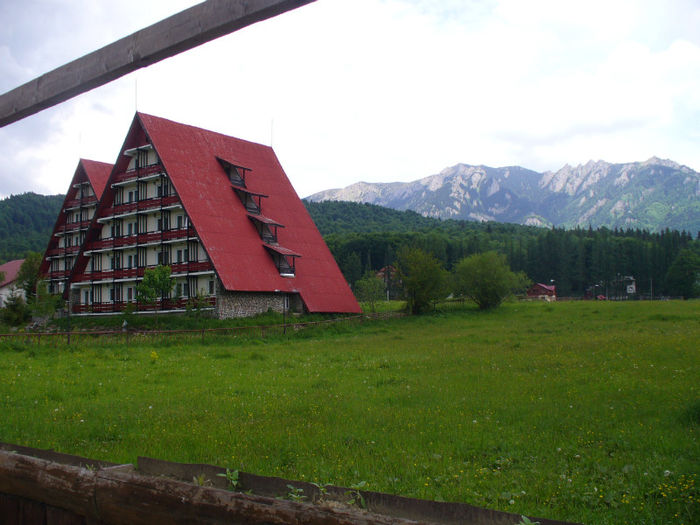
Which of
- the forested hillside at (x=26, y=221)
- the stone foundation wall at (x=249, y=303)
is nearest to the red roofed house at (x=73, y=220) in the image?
the stone foundation wall at (x=249, y=303)

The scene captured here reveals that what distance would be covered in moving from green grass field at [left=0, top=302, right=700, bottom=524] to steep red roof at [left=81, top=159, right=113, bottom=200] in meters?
41.9

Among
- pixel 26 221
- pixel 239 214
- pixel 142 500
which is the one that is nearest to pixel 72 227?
pixel 239 214

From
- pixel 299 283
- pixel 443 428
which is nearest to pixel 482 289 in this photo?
pixel 299 283

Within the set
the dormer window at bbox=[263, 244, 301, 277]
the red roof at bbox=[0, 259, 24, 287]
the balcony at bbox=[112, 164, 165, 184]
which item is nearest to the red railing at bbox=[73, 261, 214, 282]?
→ the dormer window at bbox=[263, 244, 301, 277]

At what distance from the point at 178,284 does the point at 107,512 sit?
1793 inches

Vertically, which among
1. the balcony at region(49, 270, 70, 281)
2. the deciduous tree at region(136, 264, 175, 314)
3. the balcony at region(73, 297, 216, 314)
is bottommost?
the balcony at region(73, 297, 216, 314)

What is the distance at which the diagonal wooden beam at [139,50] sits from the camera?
5.25 m

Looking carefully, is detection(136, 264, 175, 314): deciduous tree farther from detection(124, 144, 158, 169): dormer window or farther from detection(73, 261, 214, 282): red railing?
detection(124, 144, 158, 169): dormer window

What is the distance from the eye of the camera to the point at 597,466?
841cm

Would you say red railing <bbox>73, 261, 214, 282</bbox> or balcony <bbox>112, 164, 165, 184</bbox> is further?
balcony <bbox>112, 164, 165, 184</bbox>

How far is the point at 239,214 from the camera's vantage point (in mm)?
48875

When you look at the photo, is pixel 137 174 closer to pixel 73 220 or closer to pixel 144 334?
pixel 73 220

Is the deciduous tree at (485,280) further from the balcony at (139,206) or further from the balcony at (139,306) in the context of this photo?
the balcony at (139,206)

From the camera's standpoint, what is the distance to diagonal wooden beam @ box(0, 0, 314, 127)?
17.2 ft
